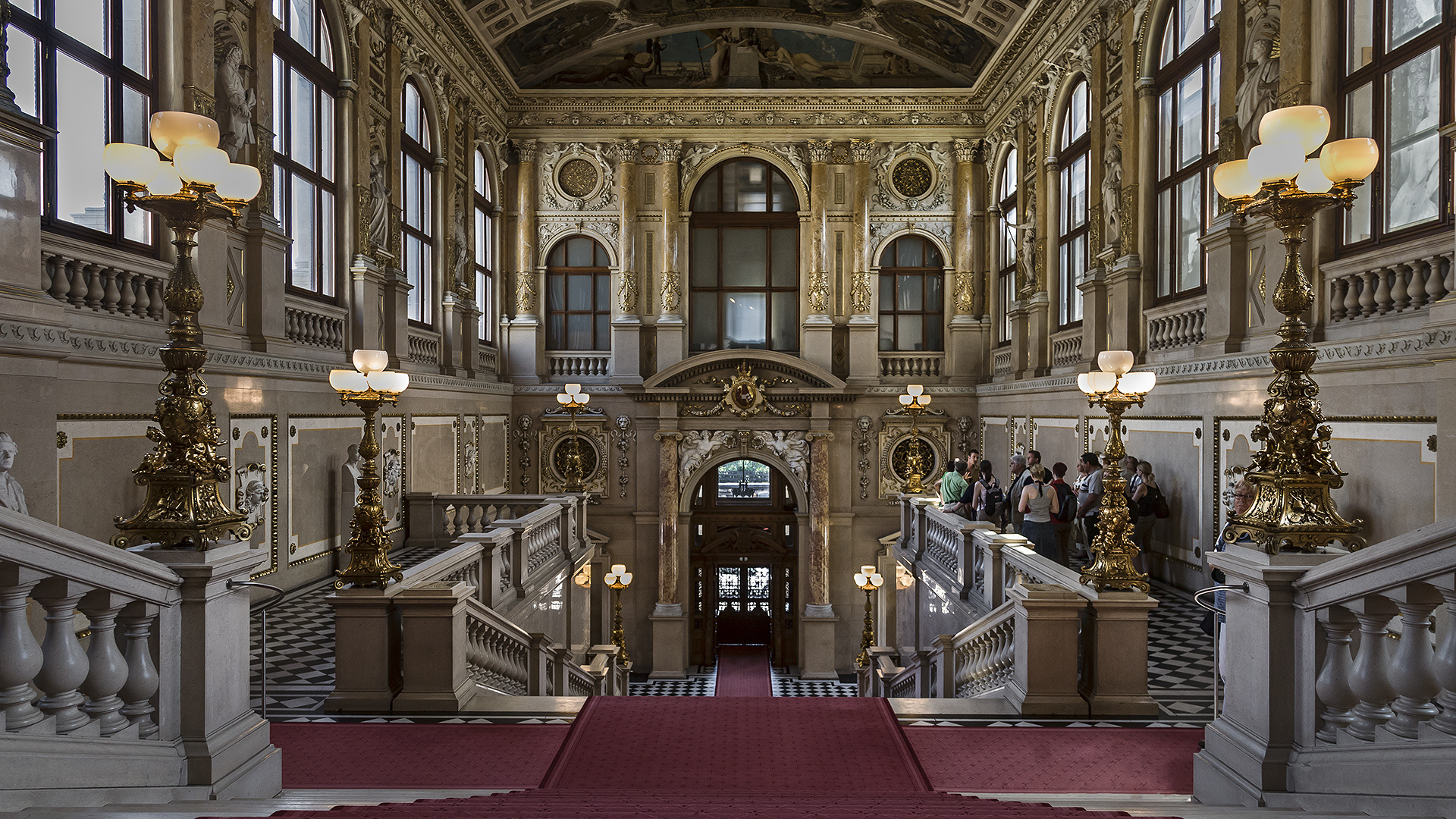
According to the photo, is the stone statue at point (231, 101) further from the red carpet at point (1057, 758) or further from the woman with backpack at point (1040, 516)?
the woman with backpack at point (1040, 516)

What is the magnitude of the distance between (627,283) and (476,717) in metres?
16.6

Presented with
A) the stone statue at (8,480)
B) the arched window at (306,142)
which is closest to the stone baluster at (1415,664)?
the stone statue at (8,480)

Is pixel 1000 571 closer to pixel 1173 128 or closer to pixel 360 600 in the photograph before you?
pixel 360 600

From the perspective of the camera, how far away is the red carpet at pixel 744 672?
20547mm

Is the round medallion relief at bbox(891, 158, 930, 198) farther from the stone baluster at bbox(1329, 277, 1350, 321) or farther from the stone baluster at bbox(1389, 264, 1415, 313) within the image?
the stone baluster at bbox(1389, 264, 1415, 313)

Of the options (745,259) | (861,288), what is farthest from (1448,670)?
(745,259)

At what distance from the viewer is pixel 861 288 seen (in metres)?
22.5

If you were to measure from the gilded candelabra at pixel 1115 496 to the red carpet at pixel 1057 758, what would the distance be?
123 centimetres

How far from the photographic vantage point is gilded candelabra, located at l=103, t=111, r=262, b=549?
13.7ft

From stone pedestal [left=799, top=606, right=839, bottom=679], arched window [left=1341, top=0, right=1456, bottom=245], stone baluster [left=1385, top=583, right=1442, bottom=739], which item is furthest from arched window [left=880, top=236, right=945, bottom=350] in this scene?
stone baluster [left=1385, top=583, right=1442, bottom=739]

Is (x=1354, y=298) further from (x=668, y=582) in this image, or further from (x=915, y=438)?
(x=668, y=582)

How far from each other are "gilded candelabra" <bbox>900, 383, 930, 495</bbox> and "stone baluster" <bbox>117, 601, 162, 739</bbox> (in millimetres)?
14390

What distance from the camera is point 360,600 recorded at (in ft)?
23.7

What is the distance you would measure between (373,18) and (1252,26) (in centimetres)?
1342
